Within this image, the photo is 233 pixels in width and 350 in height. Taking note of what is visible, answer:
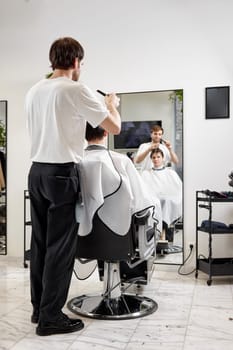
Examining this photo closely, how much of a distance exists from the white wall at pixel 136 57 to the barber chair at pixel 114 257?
50.7 inches

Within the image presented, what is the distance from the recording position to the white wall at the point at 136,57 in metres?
3.62

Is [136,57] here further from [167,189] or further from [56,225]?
[56,225]

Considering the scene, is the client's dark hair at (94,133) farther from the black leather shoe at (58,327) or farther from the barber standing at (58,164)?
the black leather shoe at (58,327)

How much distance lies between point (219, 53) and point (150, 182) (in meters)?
1.34

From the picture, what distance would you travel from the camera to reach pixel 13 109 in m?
4.21

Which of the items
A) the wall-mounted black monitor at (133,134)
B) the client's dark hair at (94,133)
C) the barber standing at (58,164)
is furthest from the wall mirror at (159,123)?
the barber standing at (58,164)

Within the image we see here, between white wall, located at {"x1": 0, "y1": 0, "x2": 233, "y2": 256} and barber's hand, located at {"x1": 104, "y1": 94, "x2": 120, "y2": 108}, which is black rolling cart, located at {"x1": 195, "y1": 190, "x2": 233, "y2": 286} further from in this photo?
barber's hand, located at {"x1": 104, "y1": 94, "x2": 120, "y2": 108}

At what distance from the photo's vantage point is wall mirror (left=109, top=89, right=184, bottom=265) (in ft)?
12.1

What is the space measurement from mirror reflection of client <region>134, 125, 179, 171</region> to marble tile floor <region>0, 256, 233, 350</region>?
3.73 feet

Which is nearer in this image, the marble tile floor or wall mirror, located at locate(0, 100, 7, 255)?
the marble tile floor

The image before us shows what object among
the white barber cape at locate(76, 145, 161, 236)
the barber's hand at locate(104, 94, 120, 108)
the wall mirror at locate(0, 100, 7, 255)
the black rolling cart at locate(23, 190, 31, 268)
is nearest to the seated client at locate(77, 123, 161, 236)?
the white barber cape at locate(76, 145, 161, 236)

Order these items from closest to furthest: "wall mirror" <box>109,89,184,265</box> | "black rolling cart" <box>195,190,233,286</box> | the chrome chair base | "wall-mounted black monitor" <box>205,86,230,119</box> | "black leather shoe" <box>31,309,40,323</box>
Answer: "black leather shoe" <box>31,309,40,323</box>
the chrome chair base
"black rolling cart" <box>195,190,233,286</box>
"wall-mounted black monitor" <box>205,86,230,119</box>
"wall mirror" <box>109,89,184,265</box>

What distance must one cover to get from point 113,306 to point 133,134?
181 centimetres

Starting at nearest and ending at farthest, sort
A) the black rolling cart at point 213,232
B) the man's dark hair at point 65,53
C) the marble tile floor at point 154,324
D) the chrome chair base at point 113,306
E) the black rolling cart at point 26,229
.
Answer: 1. the marble tile floor at point 154,324
2. the man's dark hair at point 65,53
3. the chrome chair base at point 113,306
4. the black rolling cart at point 213,232
5. the black rolling cart at point 26,229
